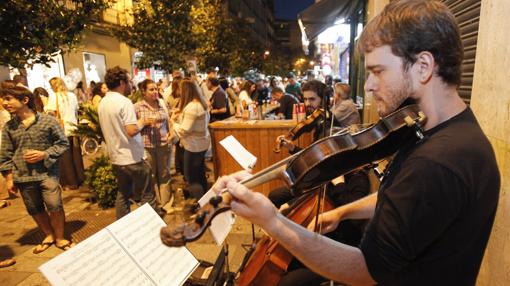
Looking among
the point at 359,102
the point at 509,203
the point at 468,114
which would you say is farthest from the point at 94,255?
the point at 359,102

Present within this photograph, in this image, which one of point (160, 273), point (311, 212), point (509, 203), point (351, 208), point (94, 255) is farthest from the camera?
point (311, 212)

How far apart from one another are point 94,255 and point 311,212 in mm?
1414

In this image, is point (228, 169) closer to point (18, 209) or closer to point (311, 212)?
point (311, 212)

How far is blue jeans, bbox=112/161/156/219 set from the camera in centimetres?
430

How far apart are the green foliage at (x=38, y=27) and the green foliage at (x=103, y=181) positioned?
1.84 m

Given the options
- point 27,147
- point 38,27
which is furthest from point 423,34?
point 38,27

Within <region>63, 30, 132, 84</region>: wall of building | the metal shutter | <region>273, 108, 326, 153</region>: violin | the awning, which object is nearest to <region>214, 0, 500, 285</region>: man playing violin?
the metal shutter

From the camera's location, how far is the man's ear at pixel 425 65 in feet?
3.69

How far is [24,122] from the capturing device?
384 cm

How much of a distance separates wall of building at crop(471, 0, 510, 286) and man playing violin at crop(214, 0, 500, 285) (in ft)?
3.57

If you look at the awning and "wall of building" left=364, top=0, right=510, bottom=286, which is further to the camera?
the awning

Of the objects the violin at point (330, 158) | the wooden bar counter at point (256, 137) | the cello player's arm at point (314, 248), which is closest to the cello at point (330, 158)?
the violin at point (330, 158)

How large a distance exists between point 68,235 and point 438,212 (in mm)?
5005

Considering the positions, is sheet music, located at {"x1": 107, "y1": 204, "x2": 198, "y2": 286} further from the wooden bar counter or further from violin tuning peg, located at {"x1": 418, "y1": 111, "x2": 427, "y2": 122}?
the wooden bar counter
